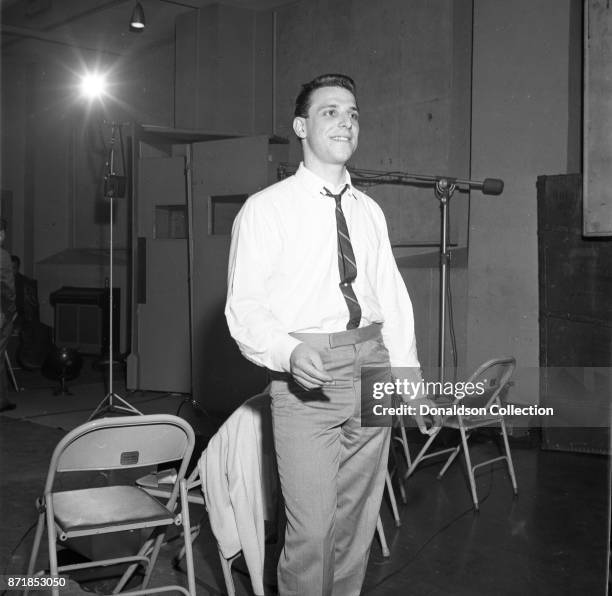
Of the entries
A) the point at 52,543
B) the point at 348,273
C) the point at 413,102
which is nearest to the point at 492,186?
the point at 413,102

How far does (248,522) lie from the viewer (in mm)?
2502

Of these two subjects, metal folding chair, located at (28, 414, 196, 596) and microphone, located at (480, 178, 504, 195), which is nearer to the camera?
metal folding chair, located at (28, 414, 196, 596)

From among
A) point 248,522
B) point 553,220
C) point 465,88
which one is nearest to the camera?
point 248,522

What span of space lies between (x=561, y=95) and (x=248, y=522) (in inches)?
170

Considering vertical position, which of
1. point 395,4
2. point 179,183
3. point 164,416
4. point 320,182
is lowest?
point 164,416

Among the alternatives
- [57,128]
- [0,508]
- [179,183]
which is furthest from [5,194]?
[0,508]

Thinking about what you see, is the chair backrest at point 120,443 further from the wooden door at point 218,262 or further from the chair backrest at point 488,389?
the wooden door at point 218,262

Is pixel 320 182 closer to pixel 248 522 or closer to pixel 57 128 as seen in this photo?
pixel 248 522

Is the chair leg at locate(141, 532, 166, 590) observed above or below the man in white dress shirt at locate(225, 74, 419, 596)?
below

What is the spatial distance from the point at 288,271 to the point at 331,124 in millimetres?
457

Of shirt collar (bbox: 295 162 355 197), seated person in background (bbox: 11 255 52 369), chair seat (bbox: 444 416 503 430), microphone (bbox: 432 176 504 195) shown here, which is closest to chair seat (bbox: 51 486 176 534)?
shirt collar (bbox: 295 162 355 197)

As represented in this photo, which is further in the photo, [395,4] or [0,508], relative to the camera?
[395,4]

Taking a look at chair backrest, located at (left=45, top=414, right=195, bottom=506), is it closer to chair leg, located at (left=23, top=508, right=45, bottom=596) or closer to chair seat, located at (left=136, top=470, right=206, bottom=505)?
chair leg, located at (left=23, top=508, right=45, bottom=596)

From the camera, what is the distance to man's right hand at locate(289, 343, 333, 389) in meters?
1.89
